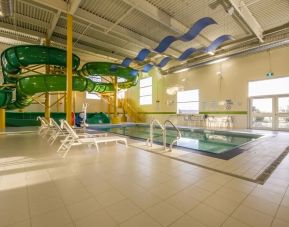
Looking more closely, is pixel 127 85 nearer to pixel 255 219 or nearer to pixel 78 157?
pixel 78 157

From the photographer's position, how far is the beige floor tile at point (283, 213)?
4.94 feet

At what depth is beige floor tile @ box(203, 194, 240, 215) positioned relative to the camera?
1.63 metres

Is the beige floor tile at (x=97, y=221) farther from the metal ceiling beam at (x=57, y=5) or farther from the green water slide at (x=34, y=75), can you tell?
the green water slide at (x=34, y=75)

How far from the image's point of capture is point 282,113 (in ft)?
25.6

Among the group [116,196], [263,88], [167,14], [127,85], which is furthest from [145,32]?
[116,196]

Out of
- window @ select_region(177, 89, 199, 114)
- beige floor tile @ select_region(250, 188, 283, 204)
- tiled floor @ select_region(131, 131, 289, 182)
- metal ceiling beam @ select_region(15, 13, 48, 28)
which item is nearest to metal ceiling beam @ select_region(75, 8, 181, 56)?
metal ceiling beam @ select_region(15, 13, 48, 28)

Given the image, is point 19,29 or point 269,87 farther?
point 269,87

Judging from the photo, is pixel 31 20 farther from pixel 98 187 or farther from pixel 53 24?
pixel 98 187

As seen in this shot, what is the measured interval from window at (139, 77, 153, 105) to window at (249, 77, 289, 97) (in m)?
7.75

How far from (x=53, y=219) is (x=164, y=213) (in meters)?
1.00

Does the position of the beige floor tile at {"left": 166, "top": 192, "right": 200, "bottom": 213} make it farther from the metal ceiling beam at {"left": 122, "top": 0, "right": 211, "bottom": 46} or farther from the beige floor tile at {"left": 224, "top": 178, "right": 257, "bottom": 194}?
the metal ceiling beam at {"left": 122, "top": 0, "right": 211, "bottom": 46}

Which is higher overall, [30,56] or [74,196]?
[30,56]

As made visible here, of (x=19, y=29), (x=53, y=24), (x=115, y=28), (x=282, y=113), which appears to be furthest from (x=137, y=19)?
(x=282, y=113)

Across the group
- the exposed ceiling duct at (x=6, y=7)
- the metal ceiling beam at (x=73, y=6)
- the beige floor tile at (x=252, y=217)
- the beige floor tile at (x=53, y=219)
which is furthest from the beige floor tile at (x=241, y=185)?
the exposed ceiling duct at (x=6, y=7)
